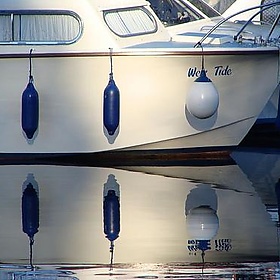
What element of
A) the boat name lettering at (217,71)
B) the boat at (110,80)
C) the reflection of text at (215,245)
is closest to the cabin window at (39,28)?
the boat at (110,80)

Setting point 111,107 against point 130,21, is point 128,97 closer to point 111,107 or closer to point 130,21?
point 111,107

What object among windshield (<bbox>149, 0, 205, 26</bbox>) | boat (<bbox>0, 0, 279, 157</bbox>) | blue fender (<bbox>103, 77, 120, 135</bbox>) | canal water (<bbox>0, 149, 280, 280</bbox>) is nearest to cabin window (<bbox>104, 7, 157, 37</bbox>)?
boat (<bbox>0, 0, 279, 157</bbox>)

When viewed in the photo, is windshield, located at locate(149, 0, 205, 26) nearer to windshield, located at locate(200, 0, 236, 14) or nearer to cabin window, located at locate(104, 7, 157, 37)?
cabin window, located at locate(104, 7, 157, 37)

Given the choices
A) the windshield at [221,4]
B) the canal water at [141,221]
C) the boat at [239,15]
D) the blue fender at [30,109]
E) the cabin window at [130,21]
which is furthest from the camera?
the windshield at [221,4]

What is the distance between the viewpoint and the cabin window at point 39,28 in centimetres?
1195

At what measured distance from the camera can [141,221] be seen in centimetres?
948

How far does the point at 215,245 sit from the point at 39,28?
4.31 m

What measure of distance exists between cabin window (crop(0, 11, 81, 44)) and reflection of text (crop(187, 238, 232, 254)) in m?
3.89

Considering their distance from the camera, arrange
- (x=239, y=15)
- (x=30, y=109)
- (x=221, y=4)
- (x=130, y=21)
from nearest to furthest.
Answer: (x=30, y=109) → (x=130, y=21) → (x=239, y=15) → (x=221, y=4)

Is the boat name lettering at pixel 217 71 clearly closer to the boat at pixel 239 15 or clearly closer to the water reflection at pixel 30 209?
the boat at pixel 239 15

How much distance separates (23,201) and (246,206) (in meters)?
2.08

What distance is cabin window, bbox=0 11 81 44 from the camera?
12.0 metres

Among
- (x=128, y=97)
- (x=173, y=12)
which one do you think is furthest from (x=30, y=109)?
(x=173, y=12)

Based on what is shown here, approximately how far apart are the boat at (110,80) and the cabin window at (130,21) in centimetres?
2
